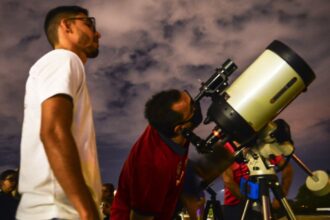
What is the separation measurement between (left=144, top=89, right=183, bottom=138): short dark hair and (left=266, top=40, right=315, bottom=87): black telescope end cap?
89 centimetres

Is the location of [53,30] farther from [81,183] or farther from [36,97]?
[81,183]

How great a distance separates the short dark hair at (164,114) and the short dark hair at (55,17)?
114 cm

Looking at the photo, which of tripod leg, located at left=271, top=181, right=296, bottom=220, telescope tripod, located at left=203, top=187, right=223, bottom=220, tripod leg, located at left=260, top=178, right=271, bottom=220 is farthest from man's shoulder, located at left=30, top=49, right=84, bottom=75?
telescope tripod, located at left=203, top=187, right=223, bottom=220

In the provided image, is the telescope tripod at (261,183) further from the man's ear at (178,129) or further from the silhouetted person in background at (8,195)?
the silhouetted person in background at (8,195)

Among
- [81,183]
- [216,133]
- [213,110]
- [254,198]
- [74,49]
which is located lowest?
[254,198]

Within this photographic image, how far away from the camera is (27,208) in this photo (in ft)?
4.76

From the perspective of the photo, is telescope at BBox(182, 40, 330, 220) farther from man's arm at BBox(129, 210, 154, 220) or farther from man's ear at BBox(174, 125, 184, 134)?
man's arm at BBox(129, 210, 154, 220)

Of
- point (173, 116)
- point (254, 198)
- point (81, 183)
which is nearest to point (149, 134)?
point (173, 116)

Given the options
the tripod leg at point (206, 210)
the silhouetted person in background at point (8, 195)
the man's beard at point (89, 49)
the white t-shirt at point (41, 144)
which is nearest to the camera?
the white t-shirt at point (41, 144)

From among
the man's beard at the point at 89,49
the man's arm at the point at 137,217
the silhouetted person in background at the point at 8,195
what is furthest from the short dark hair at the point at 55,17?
the silhouetted person in background at the point at 8,195

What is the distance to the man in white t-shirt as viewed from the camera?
1321mm

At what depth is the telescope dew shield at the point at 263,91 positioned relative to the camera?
270cm

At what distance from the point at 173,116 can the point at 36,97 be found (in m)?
1.53

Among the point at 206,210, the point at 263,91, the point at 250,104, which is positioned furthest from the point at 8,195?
the point at 263,91
